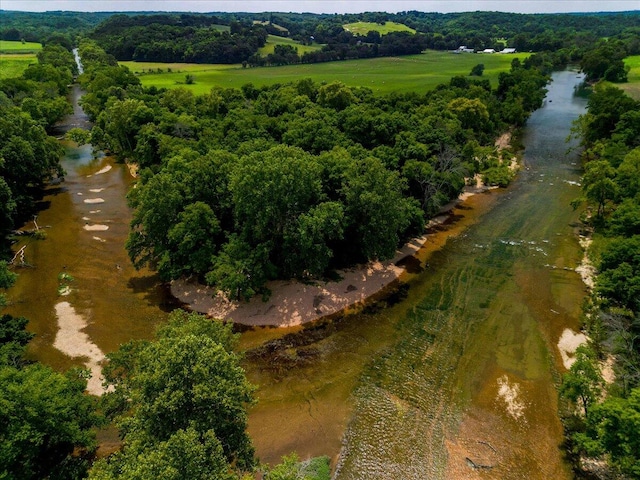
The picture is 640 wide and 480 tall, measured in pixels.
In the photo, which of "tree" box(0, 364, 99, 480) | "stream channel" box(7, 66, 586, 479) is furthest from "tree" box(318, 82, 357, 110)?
"tree" box(0, 364, 99, 480)

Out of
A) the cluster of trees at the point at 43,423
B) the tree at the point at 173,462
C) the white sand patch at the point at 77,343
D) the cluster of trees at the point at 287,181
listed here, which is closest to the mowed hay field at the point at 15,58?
the cluster of trees at the point at 287,181

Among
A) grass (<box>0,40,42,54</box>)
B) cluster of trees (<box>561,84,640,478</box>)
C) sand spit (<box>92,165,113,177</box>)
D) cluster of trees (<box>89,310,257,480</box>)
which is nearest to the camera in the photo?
cluster of trees (<box>89,310,257,480</box>)

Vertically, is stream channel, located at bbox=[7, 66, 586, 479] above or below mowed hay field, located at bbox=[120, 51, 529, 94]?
below

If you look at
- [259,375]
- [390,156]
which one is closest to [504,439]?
[259,375]

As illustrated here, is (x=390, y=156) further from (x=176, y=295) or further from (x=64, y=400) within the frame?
(x=64, y=400)

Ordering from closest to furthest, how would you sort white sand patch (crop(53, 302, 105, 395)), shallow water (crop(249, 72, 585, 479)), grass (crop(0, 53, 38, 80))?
shallow water (crop(249, 72, 585, 479)) < white sand patch (crop(53, 302, 105, 395)) < grass (crop(0, 53, 38, 80))

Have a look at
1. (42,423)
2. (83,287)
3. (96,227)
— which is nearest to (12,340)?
(83,287)

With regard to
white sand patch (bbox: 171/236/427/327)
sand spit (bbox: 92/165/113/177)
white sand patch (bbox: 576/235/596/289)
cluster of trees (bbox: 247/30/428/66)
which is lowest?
white sand patch (bbox: 171/236/427/327)

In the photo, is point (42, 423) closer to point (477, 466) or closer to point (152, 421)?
point (152, 421)

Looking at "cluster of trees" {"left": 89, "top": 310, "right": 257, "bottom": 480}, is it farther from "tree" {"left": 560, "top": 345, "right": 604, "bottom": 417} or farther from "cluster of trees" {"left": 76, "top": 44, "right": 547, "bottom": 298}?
"tree" {"left": 560, "top": 345, "right": 604, "bottom": 417}
